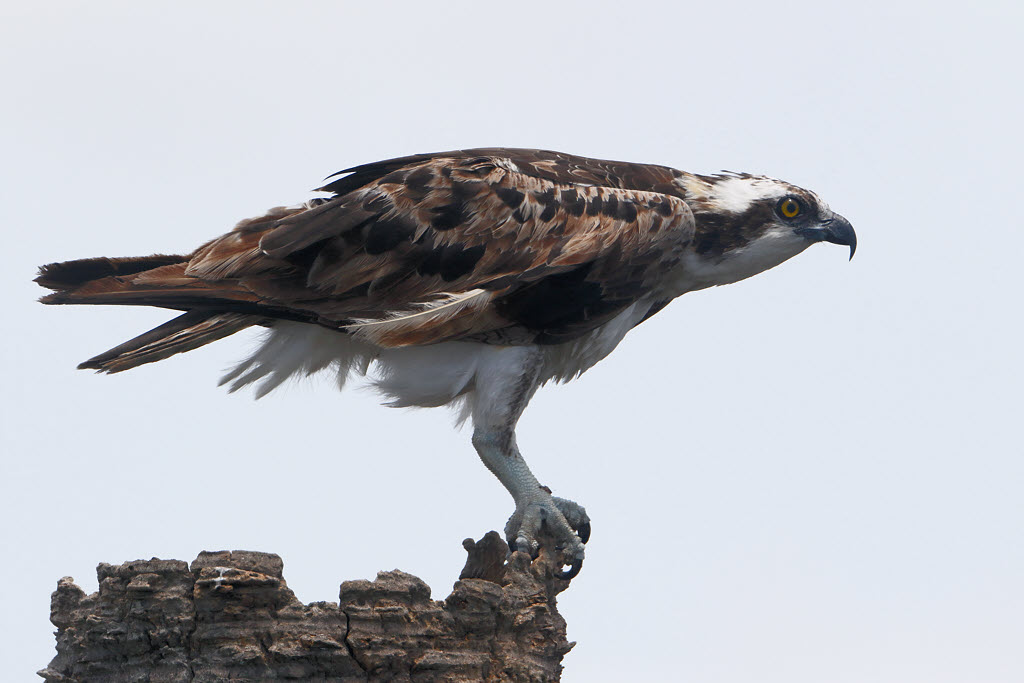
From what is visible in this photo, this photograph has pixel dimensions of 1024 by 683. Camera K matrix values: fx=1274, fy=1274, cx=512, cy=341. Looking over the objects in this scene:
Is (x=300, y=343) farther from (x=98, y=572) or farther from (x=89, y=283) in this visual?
(x=98, y=572)

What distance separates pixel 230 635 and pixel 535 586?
6.18ft

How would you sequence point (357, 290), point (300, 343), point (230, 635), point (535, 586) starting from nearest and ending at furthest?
1. point (230, 635)
2. point (535, 586)
3. point (357, 290)
4. point (300, 343)

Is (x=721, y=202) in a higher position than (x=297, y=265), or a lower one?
higher

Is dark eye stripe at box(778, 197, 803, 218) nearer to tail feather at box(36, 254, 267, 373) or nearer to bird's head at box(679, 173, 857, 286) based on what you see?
bird's head at box(679, 173, 857, 286)

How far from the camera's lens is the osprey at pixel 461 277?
8062 millimetres

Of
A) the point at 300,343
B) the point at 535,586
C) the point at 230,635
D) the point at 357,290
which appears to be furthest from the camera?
the point at 300,343

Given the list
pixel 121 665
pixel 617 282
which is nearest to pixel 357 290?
pixel 617 282

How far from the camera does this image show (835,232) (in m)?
8.92

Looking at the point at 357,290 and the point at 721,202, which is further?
the point at 721,202

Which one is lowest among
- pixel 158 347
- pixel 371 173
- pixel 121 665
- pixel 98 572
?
pixel 121 665

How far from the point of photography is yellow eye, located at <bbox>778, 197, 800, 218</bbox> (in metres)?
8.77

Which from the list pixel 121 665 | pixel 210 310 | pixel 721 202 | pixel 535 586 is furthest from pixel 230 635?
pixel 721 202

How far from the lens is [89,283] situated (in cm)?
830

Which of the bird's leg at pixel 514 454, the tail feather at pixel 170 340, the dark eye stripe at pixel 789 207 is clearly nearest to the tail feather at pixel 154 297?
the tail feather at pixel 170 340
